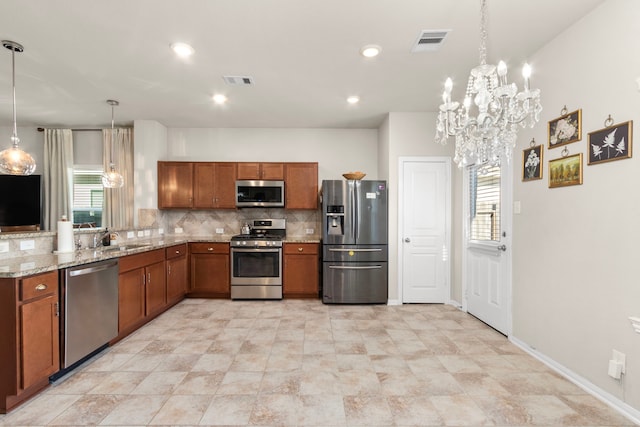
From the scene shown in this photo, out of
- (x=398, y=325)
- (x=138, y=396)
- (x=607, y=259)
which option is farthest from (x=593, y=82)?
(x=138, y=396)

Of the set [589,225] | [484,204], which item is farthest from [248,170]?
[589,225]

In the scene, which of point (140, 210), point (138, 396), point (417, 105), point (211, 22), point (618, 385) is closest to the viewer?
point (618, 385)

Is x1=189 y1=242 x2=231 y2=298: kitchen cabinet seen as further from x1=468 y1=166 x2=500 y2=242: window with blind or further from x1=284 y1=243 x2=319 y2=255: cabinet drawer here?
x1=468 y1=166 x2=500 y2=242: window with blind

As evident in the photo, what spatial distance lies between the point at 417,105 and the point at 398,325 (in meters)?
2.76

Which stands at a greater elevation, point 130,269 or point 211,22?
point 211,22

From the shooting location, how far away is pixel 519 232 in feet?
9.41

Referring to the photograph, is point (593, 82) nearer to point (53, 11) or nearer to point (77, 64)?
point (53, 11)

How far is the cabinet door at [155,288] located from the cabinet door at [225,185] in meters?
1.35

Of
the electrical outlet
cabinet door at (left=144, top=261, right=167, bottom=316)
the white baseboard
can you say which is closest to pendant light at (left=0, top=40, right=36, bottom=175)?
the electrical outlet

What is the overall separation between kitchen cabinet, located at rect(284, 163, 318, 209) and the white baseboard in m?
3.18

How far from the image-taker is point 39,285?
6.75 feet

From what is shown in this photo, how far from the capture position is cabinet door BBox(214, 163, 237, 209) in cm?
473

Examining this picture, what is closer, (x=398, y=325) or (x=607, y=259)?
(x=607, y=259)

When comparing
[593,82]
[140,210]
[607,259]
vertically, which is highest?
[593,82]
